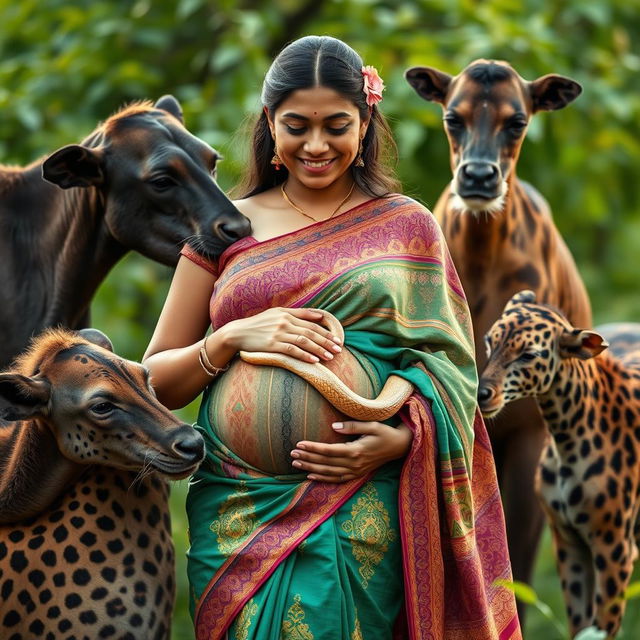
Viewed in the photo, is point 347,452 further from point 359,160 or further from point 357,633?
point 359,160

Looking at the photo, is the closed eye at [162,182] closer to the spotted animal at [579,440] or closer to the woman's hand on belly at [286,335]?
the woman's hand on belly at [286,335]

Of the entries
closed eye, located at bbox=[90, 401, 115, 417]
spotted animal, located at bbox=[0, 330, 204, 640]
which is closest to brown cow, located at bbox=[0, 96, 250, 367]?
spotted animal, located at bbox=[0, 330, 204, 640]

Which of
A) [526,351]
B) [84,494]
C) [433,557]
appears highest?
[526,351]

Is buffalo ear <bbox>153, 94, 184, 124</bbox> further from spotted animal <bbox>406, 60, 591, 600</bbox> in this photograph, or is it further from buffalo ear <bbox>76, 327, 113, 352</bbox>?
buffalo ear <bbox>76, 327, 113, 352</bbox>

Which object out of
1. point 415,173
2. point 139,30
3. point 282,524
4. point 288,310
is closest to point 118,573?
point 282,524

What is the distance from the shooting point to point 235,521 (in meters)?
4.25

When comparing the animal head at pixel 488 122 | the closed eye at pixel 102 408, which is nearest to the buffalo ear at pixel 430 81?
the animal head at pixel 488 122

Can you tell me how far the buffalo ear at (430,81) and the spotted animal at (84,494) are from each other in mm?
2627

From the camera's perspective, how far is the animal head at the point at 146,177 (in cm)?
504

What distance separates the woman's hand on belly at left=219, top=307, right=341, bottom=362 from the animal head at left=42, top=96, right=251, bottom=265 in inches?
30.7

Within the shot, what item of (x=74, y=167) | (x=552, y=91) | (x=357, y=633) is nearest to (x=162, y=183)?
(x=74, y=167)

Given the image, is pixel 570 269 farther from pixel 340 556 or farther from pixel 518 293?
pixel 340 556

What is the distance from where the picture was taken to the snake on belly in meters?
4.14

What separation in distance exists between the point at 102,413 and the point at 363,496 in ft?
2.89
